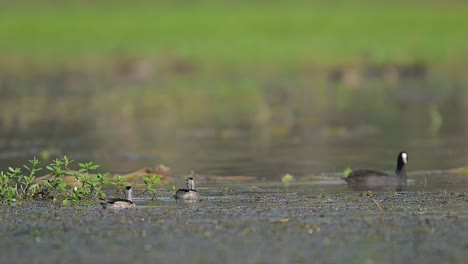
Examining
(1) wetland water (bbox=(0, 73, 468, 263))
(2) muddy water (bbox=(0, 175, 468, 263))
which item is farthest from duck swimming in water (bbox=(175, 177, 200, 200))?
(1) wetland water (bbox=(0, 73, 468, 263))

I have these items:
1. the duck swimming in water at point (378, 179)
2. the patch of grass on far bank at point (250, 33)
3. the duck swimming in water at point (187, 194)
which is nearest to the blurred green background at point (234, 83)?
the patch of grass on far bank at point (250, 33)

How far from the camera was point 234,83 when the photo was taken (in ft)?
119

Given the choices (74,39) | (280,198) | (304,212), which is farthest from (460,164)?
(74,39)

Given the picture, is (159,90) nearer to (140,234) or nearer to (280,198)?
(280,198)

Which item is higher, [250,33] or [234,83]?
[250,33]

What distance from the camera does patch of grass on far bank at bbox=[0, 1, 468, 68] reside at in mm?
41469

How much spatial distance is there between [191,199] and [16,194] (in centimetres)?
226

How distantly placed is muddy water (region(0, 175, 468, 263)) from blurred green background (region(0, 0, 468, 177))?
4.42 metres

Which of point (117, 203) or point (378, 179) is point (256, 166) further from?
point (117, 203)

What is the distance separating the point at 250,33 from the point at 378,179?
1249 inches

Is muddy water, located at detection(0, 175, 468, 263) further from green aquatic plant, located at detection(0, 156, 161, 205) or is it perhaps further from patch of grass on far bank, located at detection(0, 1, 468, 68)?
patch of grass on far bank, located at detection(0, 1, 468, 68)

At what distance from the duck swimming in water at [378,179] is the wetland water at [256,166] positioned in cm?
27

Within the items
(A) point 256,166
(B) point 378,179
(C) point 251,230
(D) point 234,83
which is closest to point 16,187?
(C) point 251,230

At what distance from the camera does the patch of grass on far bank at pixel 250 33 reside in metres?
41.5
